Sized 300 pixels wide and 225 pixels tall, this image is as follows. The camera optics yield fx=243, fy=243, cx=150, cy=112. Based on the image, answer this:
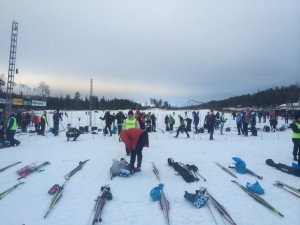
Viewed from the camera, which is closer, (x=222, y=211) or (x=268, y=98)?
(x=222, y=211)

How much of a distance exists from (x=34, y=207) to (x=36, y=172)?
253 cm

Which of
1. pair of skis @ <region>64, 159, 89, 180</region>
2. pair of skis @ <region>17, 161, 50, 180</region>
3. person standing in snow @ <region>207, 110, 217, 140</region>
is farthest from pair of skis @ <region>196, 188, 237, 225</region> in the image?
person standing in snow @ <region>207, 110, 217, 140</region>

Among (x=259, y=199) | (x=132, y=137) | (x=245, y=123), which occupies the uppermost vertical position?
(x=245, y=123)

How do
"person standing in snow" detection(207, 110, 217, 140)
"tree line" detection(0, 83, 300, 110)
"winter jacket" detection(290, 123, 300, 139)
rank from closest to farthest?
"winter jacket" detection(290, 123, 300, 139) < "person standing in snow" detection(207, 110, 217, 140) < "tree line" detection(0, 83, 300, 110)

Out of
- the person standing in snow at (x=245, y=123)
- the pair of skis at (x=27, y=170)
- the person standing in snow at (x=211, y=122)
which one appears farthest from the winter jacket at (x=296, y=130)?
the person standing in snow at (x=245, y=123)

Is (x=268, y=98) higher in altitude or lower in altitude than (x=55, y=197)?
higher

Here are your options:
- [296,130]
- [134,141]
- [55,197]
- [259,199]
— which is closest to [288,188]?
[259,199]

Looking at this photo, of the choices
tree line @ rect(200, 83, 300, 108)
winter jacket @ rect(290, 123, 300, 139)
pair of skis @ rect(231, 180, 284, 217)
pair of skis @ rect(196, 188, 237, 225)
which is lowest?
pair of skis @ rect(196, 188, 237, 225)

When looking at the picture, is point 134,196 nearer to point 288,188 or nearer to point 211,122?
point 288,188

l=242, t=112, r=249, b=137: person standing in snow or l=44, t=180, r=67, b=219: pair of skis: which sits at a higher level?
l=242, t=112, r=249, b=137: person standing in snow

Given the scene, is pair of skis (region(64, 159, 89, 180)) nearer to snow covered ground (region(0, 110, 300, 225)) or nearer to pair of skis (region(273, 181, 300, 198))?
snow covered ground (region(0, 110, 300, 225))

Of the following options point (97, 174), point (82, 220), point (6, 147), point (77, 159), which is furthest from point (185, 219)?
point (6, 147)

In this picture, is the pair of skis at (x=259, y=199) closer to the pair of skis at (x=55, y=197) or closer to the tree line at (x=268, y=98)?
the pair of skis at (x=55, y=197)

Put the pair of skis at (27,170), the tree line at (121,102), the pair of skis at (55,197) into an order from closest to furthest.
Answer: the pair of skis at (55,197) → the pair of skis at (27,170) → the tree line at (121,102)
